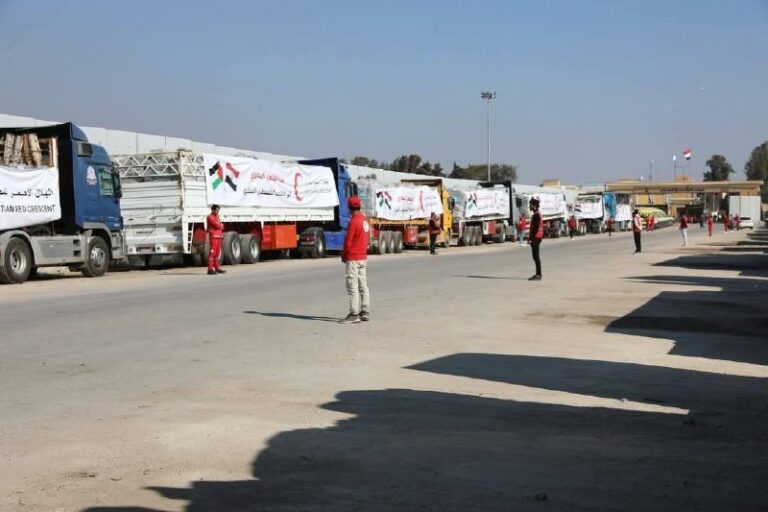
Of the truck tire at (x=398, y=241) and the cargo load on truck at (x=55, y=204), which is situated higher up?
the cargo load on truck at (x=55, y=204)

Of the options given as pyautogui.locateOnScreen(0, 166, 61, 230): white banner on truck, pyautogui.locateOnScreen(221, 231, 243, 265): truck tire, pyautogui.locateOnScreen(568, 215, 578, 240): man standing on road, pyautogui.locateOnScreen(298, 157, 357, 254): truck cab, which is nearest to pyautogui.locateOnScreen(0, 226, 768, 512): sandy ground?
pyautogui.locateOnScreen(0, 166, 61, 230): white banner on truck

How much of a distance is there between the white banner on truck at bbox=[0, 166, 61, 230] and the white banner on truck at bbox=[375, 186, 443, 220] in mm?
20140

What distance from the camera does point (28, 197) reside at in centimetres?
2294

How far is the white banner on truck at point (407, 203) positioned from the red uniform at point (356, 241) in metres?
28.8

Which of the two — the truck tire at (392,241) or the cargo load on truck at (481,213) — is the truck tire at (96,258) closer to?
the truck tire at (392,241)

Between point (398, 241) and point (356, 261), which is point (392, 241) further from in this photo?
point (356, 261)

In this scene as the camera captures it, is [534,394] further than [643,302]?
No

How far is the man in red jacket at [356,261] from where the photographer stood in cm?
1360

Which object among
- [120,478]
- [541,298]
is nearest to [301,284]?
[541,298]

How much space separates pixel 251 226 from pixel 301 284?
12.1 metres

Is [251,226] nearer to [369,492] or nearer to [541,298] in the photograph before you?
[541,298]

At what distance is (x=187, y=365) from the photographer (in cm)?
990

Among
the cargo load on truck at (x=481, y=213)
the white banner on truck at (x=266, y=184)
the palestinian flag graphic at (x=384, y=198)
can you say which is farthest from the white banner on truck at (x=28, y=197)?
the cargo load on truck at (x=481, y=213)

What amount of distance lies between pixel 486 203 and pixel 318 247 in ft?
76.3
